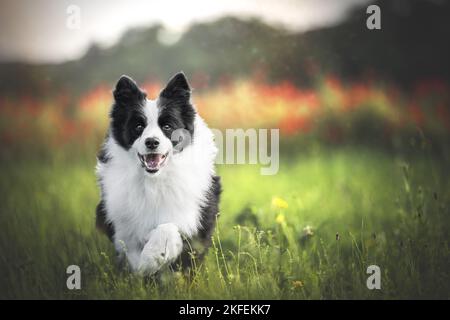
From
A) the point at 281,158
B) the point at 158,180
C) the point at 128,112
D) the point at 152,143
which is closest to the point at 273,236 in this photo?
the point at 158,180

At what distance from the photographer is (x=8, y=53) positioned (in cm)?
458

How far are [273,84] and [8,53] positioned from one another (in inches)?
116

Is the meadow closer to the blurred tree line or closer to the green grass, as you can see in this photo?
the green grass

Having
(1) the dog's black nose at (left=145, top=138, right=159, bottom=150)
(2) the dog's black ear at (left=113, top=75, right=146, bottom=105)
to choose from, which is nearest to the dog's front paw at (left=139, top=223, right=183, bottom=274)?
(1) the dog's black nose at (left=145, top=138, right=159, bottom=150)

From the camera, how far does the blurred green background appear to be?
3.73 meters

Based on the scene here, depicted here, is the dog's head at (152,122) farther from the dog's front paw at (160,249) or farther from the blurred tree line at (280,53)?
the blurred tree line at (280,53)

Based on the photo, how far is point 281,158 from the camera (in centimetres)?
603

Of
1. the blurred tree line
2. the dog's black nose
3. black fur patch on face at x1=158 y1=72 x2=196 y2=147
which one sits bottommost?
the dog's black nose

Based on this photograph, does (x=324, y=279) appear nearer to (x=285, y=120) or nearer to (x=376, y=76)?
(x=285, y=120)

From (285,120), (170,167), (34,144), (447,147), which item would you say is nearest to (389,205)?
(447,147)

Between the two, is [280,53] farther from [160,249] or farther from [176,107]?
[160,249]

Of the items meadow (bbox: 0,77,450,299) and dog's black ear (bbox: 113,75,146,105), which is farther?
meadow (bbox: 0,77,450,299)

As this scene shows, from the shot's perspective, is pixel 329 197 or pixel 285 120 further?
pixel 285 120
